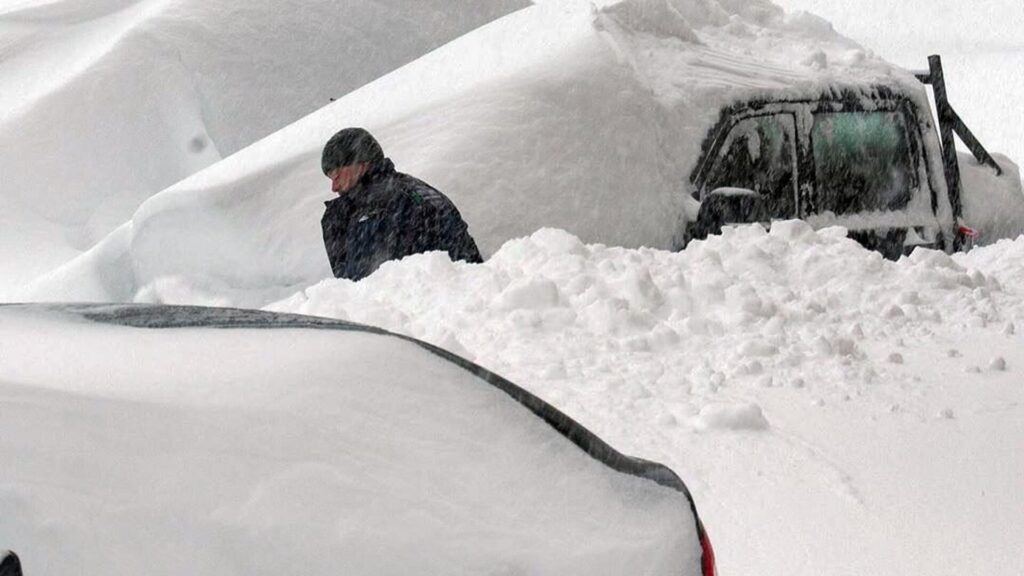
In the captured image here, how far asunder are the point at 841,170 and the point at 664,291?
164 centimetres

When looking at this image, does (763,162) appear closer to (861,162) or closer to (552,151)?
(861,162)

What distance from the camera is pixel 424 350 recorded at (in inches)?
98.0

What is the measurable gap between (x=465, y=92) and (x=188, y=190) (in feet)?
4.49

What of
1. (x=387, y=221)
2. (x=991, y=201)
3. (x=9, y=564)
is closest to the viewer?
(x=9, y=564)

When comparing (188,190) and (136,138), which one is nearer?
(188,190)

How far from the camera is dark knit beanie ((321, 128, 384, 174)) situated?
5793mm

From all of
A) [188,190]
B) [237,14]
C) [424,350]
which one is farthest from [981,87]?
[424,350]

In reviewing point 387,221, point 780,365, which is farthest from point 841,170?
point 387,221

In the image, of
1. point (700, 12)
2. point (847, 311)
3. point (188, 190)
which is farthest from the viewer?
point (700, 12)

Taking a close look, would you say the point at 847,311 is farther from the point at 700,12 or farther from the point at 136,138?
the point at 136,138

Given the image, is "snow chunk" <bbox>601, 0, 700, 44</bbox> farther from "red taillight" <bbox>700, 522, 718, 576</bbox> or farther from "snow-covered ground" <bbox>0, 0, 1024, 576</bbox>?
"red taillight" <bbox>700, 522, 718, 576</bbox>

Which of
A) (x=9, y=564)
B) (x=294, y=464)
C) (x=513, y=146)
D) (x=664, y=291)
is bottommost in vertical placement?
(x=664, y=291)

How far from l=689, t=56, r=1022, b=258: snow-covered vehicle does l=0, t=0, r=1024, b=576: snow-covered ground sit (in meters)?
0.17

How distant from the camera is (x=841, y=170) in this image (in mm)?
6781
